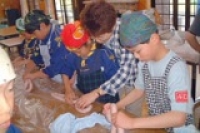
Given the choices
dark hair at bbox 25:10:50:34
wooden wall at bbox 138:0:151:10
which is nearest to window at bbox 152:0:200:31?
wooden wall at bbox 138:0:151:10

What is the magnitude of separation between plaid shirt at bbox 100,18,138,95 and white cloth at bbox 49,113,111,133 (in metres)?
0.28

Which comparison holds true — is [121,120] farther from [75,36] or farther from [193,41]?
[193,41]

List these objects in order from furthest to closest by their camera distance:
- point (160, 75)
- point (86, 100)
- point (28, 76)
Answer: point (28, 76) → point (86, 100) → point (160, 75)

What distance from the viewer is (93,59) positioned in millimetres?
1587

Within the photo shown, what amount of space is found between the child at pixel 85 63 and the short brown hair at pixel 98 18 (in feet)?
0.24

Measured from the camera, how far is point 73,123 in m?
1.21

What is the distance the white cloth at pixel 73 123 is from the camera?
118cm

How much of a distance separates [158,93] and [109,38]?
0.47 metres

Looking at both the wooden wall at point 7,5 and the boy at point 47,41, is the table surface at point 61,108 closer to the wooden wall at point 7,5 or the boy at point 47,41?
the boy at point 47,41

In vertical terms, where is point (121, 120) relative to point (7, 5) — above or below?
below

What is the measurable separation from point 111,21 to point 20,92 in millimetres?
662

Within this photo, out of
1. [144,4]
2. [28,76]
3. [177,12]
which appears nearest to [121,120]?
[28,76]

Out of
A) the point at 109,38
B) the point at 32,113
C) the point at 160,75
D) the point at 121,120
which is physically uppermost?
the point at 109,38

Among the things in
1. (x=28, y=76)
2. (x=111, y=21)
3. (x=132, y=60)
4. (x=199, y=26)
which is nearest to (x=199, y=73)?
(x=199, y=26)
